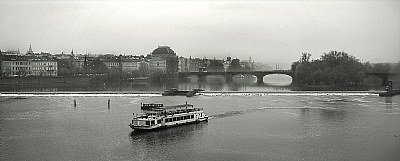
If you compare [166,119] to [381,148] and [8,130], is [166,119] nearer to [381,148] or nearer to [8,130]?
[8,130]

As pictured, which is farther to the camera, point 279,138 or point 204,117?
point 204,117

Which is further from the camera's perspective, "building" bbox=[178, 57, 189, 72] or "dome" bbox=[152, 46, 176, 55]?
"building" bbox=[178, 57, 189, 72]

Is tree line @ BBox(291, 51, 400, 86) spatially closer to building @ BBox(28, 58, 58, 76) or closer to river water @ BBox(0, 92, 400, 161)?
river water @ BBox(0, 92, 400, 161)

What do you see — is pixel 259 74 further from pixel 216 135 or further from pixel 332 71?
pixel 216 135

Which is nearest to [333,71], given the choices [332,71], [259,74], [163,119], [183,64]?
[332,71]

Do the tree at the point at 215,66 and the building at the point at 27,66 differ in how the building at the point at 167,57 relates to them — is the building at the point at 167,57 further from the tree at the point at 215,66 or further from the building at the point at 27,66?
the building at the point at 27,66

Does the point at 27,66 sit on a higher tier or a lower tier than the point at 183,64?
lower

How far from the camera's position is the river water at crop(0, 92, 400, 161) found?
560 inches

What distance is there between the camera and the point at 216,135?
1720 cm

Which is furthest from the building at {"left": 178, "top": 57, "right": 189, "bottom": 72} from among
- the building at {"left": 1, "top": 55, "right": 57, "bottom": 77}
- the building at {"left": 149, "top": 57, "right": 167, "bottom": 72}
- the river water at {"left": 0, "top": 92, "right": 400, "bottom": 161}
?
the river water at {"left": 0, "top": 92, "right": 400, "bottom": 161}

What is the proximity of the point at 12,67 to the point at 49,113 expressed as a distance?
141ft

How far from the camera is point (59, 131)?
18062 millimetres

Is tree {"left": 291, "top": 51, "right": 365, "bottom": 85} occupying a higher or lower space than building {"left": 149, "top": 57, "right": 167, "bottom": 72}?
lower

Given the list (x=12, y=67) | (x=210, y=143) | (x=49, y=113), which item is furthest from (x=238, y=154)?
(x=12, y=67)
